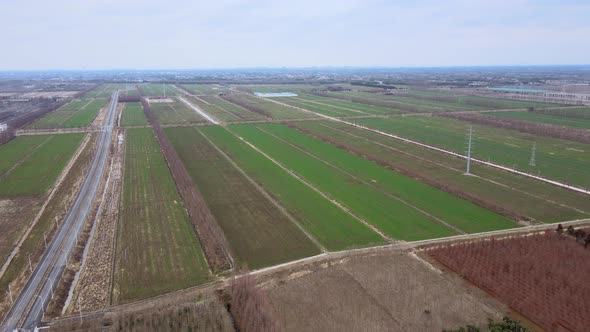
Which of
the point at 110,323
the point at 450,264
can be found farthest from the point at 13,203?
the point at 450,264

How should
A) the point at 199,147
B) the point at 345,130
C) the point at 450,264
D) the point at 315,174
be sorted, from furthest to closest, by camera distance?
the point at 345,130 → the point at 199,147 → the point at 315,174 → the point at 450,264

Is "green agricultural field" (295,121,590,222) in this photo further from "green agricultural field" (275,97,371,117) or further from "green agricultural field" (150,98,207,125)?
"green agricultural field" (150,98,207,125)

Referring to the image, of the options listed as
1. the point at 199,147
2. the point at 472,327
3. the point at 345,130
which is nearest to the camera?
the point at 472,327

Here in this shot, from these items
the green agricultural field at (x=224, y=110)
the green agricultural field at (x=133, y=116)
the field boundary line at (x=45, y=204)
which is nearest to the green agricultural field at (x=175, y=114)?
the green agricultural field at (x=133, y=116)

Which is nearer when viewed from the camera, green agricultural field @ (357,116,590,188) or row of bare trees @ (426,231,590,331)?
row of bare trees @ (426,231,590,331)

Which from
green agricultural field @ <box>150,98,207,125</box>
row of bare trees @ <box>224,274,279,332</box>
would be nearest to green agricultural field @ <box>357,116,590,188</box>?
row of bare trees @ <box>224,274,279,332</box>

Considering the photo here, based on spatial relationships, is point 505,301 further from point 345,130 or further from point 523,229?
point 345,130

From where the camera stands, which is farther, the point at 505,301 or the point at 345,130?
the point at 345,130
